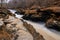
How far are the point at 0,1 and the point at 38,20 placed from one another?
9380 millimetres

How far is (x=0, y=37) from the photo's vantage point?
2.31 metres

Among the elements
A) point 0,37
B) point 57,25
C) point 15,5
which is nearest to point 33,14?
point 57,25

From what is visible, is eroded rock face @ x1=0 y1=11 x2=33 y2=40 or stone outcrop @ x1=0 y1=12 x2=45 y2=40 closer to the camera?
eroded rock face @ x1=0 y1=11 x2=33 y2=40

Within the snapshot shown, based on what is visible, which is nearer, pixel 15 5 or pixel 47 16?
pixel 47 16

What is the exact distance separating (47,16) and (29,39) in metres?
4.48

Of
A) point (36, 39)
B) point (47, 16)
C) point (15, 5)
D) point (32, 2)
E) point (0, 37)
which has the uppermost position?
point (0, 37)

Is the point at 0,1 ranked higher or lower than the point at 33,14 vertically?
lower

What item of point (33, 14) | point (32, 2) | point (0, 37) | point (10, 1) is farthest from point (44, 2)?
point (0, 37)

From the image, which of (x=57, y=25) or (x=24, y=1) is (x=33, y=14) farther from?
(x=24, y=1)

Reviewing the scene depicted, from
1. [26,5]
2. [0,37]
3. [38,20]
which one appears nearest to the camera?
[0,37]

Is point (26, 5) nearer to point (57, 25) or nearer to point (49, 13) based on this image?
point (49, 13)

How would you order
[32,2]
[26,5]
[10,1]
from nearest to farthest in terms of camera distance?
1. [32,2]
2. [26,5]
3. [10,1]

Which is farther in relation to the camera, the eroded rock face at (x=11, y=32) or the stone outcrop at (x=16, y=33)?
the stone outcrop at (x=16, y=33)

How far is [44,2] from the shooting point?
13023 mm
